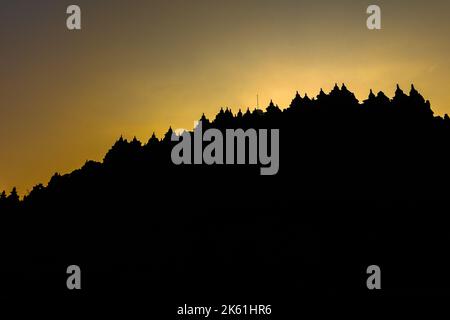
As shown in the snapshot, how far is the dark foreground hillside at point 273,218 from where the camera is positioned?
70.7 metres

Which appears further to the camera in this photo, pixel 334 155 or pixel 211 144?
pixel 211 144

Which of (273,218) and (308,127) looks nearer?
(273,218)

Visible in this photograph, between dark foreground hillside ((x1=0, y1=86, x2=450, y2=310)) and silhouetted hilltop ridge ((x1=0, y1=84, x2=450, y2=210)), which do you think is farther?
silhouetted hilltop ridge ((x1=0, y1=84, x2=450, y2=210))

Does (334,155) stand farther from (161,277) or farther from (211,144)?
(161,277)

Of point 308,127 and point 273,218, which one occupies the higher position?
point 308,127

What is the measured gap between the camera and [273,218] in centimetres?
8050

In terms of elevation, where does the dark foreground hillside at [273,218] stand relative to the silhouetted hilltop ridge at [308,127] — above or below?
below

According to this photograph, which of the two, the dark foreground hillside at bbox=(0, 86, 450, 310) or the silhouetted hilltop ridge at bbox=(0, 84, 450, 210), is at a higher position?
the silhouetted hilltop ridge at bbox=(0, 84, 450, 210)

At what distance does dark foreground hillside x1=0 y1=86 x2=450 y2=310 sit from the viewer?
70688 millimetres

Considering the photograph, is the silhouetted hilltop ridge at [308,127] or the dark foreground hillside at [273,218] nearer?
the dark foreground hillside at [273,218]

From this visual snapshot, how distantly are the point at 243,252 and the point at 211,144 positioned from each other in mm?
27025
